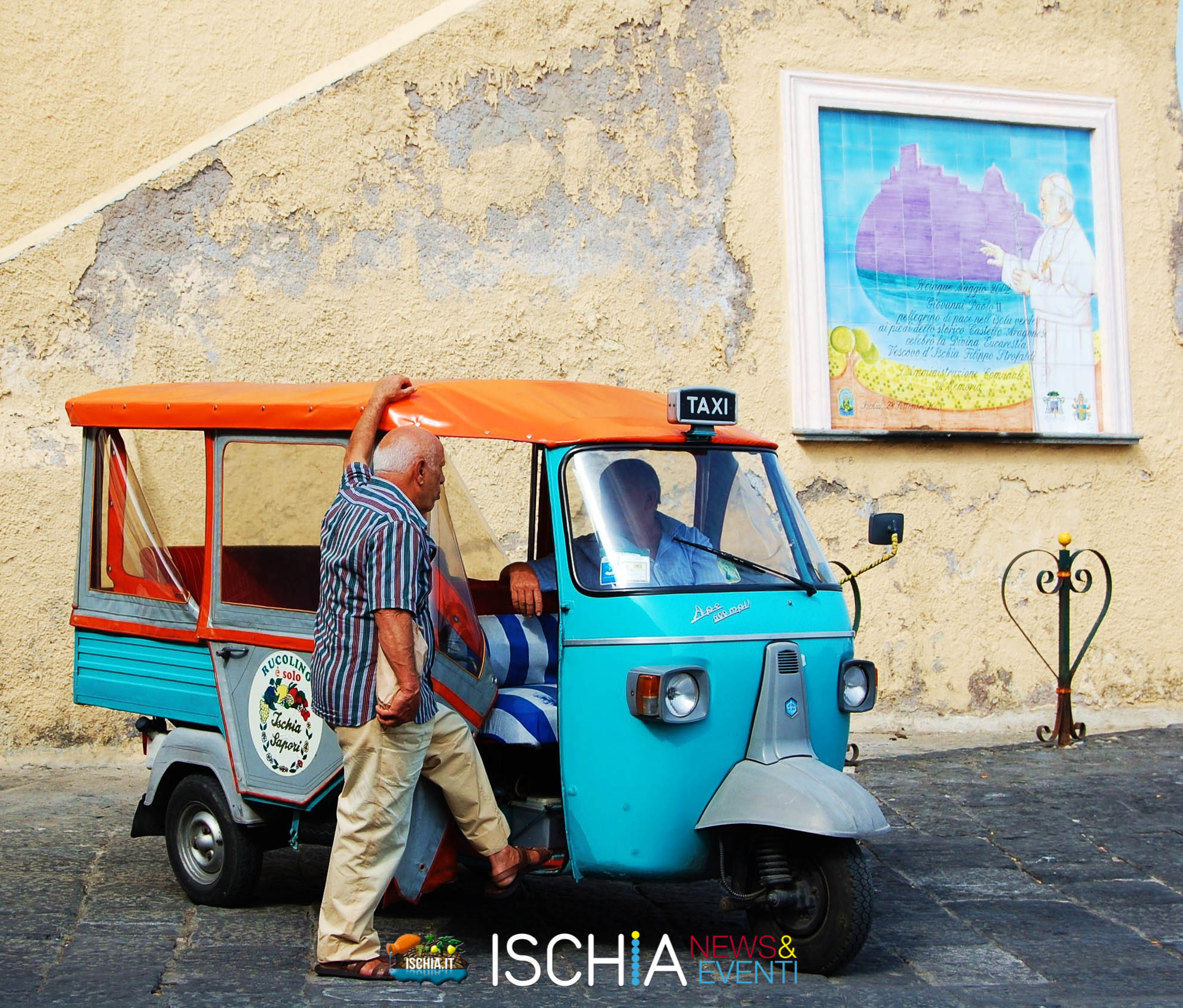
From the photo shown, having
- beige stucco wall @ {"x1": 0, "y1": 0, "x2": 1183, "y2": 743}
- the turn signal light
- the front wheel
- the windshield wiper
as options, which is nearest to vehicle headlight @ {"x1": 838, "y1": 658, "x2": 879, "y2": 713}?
the windshield wiper

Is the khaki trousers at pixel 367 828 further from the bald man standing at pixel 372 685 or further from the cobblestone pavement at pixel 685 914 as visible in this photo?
the cobblestone pavement at pixel 685 914

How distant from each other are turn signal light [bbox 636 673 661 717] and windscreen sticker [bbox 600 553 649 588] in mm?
349

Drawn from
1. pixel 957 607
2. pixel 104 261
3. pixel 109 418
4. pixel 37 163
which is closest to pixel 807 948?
pixel 109 418

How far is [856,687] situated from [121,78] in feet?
21.1

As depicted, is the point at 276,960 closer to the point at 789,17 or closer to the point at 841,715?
the point at 841,715

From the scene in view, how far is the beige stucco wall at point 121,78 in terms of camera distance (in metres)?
8.62

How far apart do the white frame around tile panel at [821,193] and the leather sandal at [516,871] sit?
4373 mm

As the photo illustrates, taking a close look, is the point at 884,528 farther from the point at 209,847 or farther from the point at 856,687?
the point at 209,847

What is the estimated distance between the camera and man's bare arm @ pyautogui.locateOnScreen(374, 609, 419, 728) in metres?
4.45

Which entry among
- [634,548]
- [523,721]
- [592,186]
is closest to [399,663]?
[523,721]

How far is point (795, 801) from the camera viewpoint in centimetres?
446

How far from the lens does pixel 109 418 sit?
18.7 feet

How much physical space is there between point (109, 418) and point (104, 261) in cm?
249

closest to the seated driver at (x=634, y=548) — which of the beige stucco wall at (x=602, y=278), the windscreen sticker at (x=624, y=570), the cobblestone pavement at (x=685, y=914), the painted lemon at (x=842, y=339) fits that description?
the windscreen sticker at (x=624, y=570)
